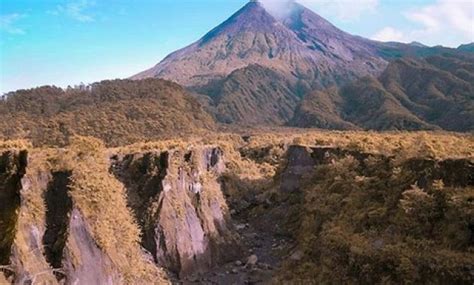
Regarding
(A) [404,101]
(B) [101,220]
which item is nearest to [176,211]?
(B) [101,220]

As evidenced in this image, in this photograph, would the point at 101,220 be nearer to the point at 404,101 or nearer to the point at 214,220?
the point at 214,220

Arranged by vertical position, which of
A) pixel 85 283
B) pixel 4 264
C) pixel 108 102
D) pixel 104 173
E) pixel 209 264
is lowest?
pixel 209 264

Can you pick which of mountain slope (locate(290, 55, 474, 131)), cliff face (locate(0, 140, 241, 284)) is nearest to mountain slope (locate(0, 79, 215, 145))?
cliff face (locate(0, 140, 241, 284))

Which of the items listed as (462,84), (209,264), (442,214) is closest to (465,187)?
(442,214)

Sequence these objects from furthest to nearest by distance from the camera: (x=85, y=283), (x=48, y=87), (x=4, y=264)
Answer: (x=48, y=87)
(x=85, y=283)
(x=4, y=264)

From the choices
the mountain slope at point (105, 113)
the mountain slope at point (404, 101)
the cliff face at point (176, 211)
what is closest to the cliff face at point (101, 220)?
the cliff face at point (176, 211)

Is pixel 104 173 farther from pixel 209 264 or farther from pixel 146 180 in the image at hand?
pixel 209 264

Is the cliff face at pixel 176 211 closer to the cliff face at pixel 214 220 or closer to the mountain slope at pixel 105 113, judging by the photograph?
the cliff face at pixel 214 220
